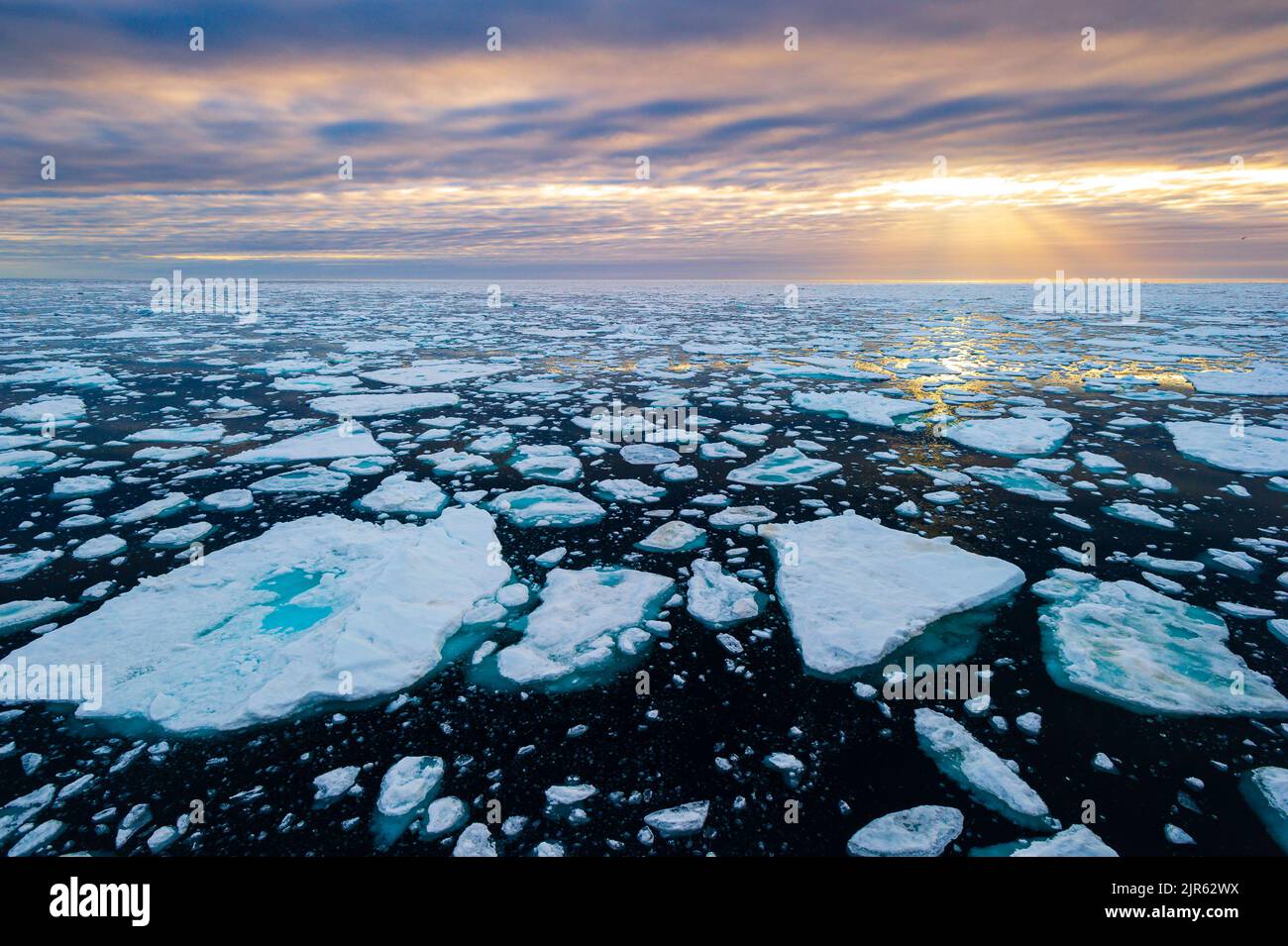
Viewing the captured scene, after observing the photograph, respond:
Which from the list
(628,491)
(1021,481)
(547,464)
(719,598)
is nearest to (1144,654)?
(719,598)

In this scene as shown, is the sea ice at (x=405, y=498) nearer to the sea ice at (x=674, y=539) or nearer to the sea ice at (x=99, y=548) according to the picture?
the sea ice at (x=99, y=548)

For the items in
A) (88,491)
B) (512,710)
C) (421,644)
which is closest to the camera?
(512,710)

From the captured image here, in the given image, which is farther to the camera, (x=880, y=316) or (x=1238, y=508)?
(x=880, y=316)

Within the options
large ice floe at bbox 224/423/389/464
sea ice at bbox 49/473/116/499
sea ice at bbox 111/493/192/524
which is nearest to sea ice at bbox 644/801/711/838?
sea ice at bbox 111/493/192/524

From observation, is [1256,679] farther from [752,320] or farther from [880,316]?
[880,316]

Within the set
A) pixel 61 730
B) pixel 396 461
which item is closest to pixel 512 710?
pixel 61 730
